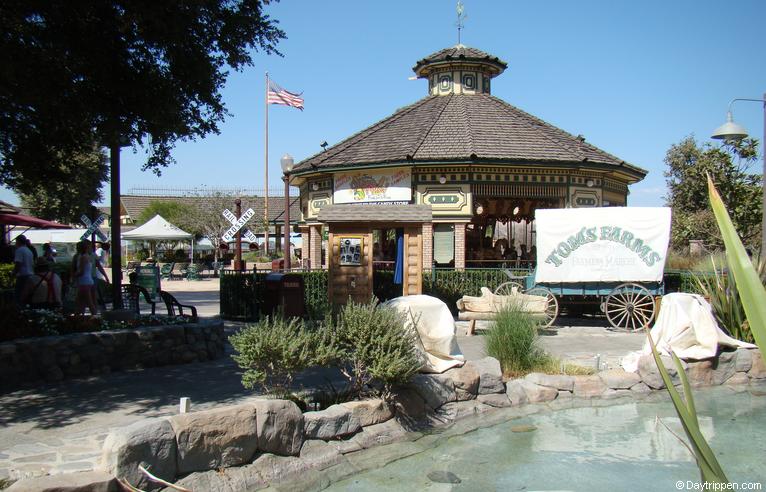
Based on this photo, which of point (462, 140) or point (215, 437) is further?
Answer: point (462, 140)

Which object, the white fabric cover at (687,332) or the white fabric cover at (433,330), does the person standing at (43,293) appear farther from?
the white fabric cover at (687,332)

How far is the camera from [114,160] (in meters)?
11.4

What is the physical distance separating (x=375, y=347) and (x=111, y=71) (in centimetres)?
577

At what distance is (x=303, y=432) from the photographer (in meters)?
6.81

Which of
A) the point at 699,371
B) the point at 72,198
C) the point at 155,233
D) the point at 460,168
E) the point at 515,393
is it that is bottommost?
the point at 515,393

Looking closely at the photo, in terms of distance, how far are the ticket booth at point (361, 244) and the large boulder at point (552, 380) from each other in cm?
578

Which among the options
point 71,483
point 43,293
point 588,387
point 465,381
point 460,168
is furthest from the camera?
point 460,168

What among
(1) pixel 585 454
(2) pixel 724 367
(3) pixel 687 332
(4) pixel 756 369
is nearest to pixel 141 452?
(1) pixel 585 454

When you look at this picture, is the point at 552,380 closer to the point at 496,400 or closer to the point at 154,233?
the point at 496,400

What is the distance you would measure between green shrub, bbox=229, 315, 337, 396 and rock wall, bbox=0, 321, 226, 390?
330cm

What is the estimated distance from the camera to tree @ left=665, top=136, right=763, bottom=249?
24750mm

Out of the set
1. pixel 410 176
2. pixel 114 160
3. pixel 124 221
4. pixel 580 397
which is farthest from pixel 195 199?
pixel 580 397

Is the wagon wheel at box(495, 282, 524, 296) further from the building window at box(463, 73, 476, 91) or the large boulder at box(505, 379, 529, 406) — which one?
the building window at box(463, 73, 476, 91)

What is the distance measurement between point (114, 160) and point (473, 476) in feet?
26.6
